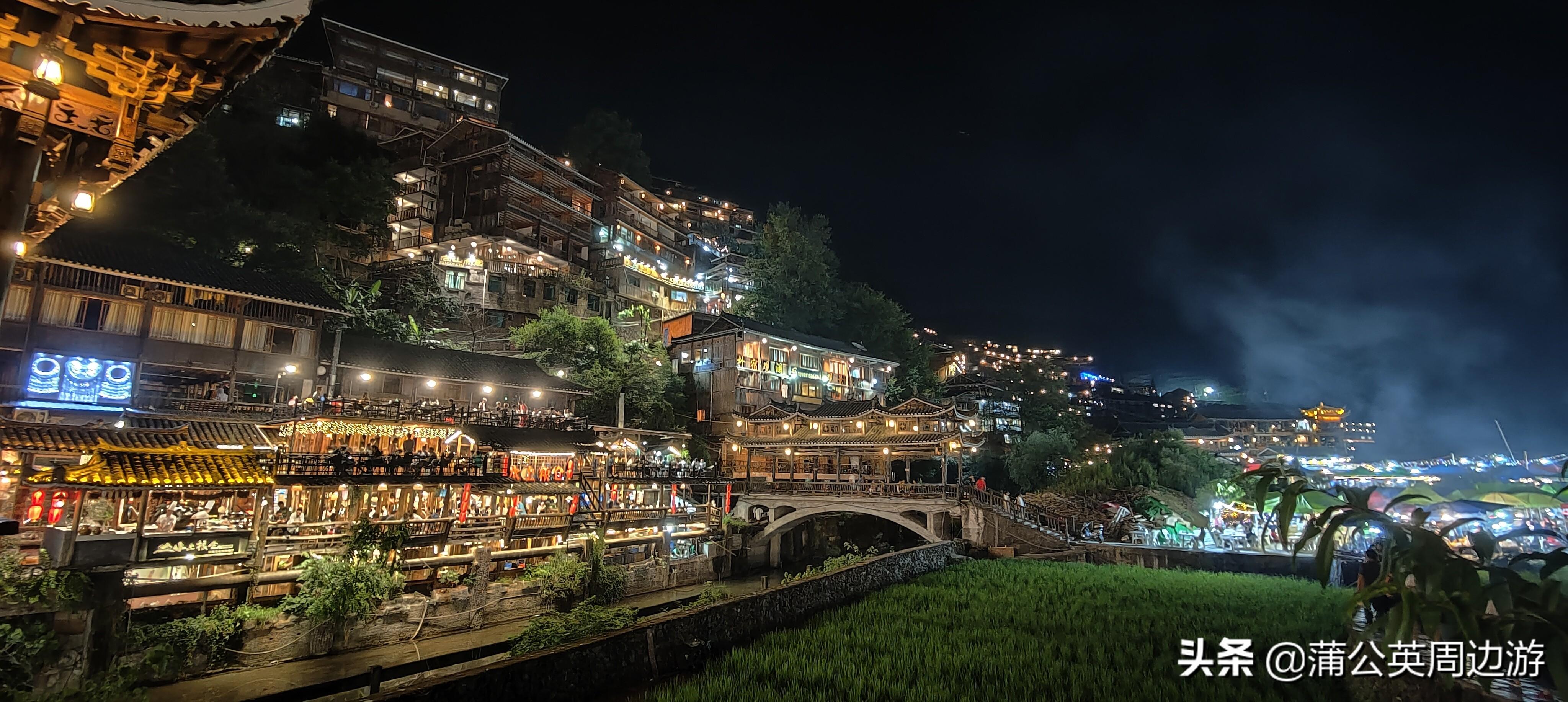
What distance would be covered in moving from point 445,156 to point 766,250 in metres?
28.9

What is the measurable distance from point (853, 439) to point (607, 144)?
43723mm

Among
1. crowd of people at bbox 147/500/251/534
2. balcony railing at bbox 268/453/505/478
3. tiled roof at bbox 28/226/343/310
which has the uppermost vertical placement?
tiled roof at bbox 28/226/343/310

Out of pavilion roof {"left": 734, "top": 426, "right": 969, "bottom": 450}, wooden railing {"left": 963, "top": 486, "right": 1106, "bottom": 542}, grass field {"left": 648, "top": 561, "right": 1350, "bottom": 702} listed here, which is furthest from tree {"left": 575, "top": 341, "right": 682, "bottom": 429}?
grass field {"left": 648, "top": 561, "right": 1350, "bottom": 702}

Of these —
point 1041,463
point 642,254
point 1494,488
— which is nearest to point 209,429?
point 1494,488

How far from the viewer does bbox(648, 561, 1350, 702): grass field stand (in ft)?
25.0

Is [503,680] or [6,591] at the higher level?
[503,680]

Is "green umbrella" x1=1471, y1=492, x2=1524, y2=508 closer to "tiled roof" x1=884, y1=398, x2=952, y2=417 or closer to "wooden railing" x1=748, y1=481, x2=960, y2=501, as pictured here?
"wooden railing" x1=748, y1=481, x2=960, y2=501

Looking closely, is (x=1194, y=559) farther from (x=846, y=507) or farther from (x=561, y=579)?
(x=561, y=579)

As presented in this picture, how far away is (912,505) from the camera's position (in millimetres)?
30219

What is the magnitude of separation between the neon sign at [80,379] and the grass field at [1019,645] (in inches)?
917

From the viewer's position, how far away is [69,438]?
1590cm

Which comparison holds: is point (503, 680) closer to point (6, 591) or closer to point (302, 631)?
point (6, 591)

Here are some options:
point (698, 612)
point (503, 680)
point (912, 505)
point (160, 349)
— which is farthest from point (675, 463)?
point (503, 680)

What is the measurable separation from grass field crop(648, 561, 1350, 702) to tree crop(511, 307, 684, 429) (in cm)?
2750
